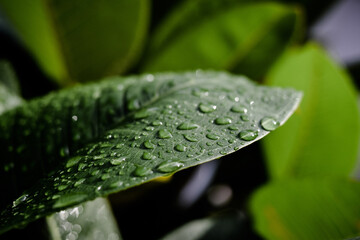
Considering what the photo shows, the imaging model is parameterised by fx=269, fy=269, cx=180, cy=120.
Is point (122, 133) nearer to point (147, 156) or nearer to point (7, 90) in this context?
point (147, 156)

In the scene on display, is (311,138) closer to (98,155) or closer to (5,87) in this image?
(98,155)

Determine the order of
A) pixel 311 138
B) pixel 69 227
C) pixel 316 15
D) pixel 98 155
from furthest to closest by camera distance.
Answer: pixel 316 15 → pixel 311 138 → pixel 69 227 → pixel 98 155

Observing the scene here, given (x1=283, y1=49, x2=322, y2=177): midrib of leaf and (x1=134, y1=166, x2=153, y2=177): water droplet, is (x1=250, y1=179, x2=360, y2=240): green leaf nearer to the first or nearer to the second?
(x1=283, y1=49, x2=322, y2=177): midrib of leaf

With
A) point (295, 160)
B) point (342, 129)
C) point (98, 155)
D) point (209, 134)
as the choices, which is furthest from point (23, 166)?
point (342, 129)

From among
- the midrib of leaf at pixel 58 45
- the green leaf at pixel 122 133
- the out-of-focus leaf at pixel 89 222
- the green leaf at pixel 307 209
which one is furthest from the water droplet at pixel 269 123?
the midrib of leaf at pixel 58 45

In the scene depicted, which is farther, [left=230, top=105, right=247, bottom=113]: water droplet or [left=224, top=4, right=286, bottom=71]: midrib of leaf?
[left=224, top=4, right=286, bottom=71]: midrib of leaf

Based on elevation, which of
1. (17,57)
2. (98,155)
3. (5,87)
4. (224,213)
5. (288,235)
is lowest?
(288,235)

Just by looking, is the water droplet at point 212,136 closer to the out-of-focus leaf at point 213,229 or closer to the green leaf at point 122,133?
the green leaf at point 122,133

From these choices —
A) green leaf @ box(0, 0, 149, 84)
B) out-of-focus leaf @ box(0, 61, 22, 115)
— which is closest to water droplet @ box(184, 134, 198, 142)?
out-of-focus leaf @ box(0, 61, 22, 115)
